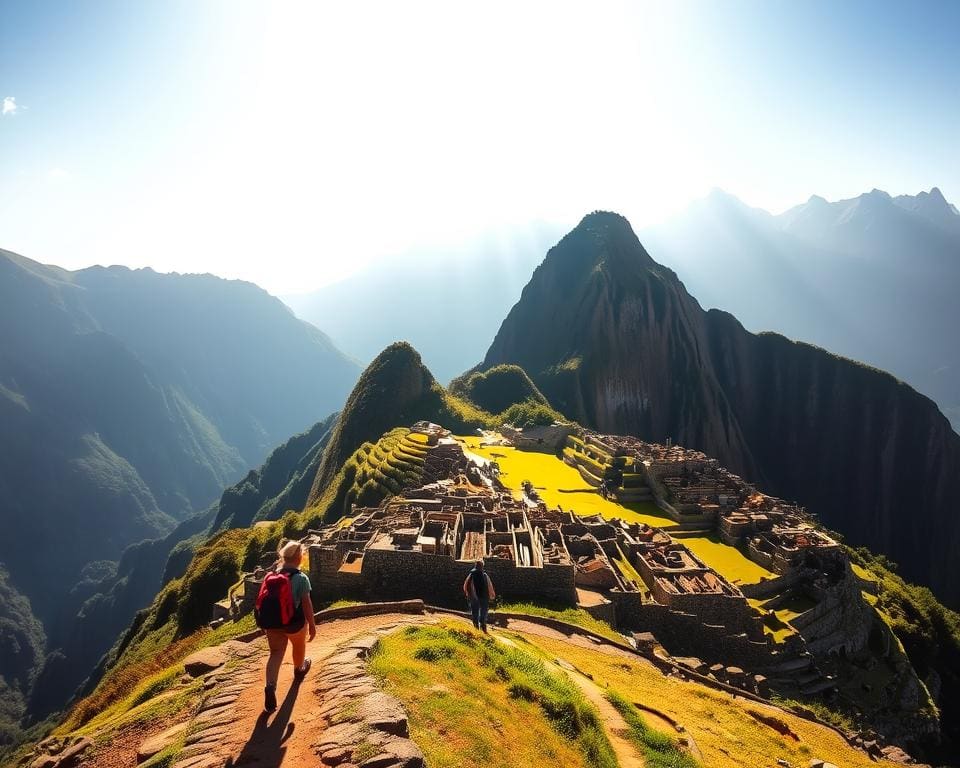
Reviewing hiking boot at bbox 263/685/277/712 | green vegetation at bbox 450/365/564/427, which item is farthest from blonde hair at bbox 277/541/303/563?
green vegetation at bbox 450/365/564/427

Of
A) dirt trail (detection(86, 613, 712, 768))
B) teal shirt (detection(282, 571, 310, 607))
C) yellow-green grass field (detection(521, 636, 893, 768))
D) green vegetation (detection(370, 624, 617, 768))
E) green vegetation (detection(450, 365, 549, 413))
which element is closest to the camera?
dirt trail (detection(86, 613, 712, 768))

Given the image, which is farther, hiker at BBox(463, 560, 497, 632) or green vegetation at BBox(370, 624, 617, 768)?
hiker at BBox(463, 560, 497, 632)

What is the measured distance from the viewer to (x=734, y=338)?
135 m

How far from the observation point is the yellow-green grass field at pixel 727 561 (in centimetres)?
3077

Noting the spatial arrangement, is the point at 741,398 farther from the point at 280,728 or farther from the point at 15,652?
the point at 15,652

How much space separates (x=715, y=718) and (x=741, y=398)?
134 metres

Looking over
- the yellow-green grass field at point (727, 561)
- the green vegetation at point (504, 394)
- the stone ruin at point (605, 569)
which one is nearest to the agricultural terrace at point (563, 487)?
the yellow-green grass field at point (727, 561)

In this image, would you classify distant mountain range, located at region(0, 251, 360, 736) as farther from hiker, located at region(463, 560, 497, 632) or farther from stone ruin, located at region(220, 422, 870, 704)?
hiker, located at region(463, 560, 497, 632)

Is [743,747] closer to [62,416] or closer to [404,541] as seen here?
[404,541]

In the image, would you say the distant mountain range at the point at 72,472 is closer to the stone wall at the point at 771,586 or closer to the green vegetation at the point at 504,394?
the green vegetation at the point at 504,394

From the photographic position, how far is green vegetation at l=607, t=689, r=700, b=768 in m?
8.78

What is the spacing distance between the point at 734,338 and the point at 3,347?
232 m

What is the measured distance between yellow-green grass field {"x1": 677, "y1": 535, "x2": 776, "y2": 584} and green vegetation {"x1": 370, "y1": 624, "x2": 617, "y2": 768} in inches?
928

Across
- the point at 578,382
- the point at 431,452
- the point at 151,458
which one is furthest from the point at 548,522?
the point at 151,458
